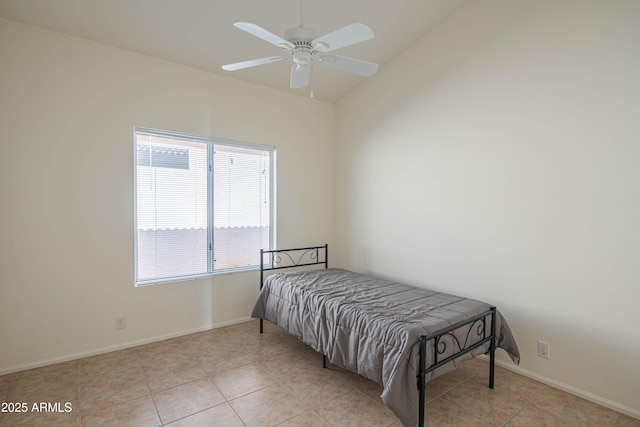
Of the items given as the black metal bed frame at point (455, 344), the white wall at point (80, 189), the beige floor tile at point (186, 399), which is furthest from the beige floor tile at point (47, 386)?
the black metal bed frame at point (455, 344)

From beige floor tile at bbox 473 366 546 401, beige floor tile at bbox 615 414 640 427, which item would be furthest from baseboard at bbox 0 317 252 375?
beige floor tile at bbox 615 414 640 427

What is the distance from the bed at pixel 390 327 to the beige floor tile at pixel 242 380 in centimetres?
45

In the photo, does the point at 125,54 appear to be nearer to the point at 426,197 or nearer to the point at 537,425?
the point at 426,197

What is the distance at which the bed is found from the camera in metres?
1.94

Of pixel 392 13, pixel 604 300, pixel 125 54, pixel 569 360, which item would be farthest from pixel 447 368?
pixel 125 54

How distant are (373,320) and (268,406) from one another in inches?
37.9

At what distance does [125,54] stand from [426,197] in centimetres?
337

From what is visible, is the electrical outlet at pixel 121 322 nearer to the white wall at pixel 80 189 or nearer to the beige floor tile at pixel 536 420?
the white wall at pixel 80 189

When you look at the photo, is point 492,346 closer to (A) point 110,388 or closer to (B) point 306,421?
(B) point 306,421

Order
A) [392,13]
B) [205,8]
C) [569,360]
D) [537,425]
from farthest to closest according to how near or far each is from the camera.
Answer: [392,13], [205,8], [569,360], [537,425]

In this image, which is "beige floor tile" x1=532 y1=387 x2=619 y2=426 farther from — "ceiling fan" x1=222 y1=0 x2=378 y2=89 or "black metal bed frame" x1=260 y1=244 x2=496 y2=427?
"ceiling fan" x1=222 y1=0 x2=378 y2=89

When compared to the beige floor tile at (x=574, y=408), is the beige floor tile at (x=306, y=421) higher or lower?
higher

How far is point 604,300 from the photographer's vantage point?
7.54 ft

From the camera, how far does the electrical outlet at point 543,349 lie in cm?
258
